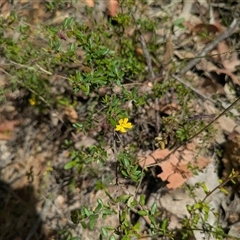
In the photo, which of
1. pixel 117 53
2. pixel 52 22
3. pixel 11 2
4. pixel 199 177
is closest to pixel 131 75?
pixel 117 53

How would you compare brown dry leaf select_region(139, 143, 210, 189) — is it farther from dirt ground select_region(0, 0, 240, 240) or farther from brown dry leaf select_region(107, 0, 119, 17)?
brown dry leaf select_region(107, 0, 119, 17)

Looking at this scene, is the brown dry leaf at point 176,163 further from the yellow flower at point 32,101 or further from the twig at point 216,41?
the yellow flower at point 32,101

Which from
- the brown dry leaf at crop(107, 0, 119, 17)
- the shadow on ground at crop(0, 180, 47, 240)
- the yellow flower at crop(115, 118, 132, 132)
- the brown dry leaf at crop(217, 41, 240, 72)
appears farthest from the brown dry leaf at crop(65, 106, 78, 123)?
the brown dry leaf at crop(217, 41, 240, 72)

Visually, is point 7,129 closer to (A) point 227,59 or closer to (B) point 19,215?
(B) point 19,215

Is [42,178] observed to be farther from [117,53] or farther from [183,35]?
[183,35]

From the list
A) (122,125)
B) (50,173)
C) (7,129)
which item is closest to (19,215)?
(50,173)
